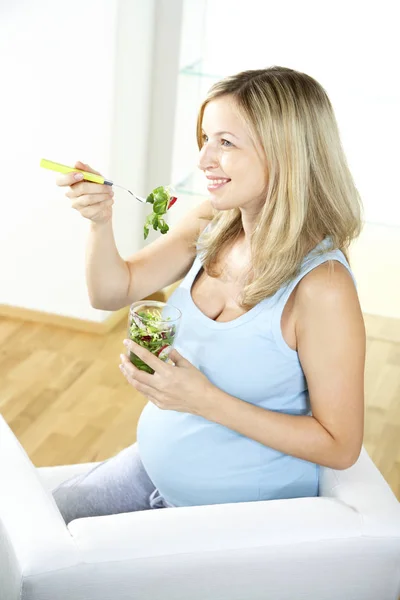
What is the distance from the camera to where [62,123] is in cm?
371

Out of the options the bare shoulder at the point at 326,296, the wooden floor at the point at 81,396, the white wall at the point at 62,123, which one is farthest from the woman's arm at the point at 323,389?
the white wall at the point at 62,123

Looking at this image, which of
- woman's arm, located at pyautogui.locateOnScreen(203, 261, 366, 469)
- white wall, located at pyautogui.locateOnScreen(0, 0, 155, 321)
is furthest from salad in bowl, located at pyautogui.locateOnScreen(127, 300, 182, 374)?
white wall, located at pyautogui.locateOnScreen(0, 0, 155, 321)

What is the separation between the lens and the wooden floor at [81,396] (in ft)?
10.4

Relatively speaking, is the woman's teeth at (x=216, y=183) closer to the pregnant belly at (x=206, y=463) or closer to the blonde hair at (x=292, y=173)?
the blonde hair at (x=292, y=173)

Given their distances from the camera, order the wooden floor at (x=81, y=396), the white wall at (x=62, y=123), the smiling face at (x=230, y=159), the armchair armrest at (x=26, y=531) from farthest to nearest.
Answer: the white wall at (x=62, y=123) < the wooden floor at (x=81, y=396) < the smiling face at (x=230, y=159) < the armchair armrest at (x=26, y=531)

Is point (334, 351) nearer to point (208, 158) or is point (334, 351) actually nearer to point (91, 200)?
point (208, 158)

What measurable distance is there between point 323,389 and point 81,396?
1.98 m

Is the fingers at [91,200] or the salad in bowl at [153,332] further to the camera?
the fingers at [91,200]

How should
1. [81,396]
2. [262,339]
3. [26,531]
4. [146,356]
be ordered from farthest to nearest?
[81,396] → [262,339] → [146,356] → [26,531]

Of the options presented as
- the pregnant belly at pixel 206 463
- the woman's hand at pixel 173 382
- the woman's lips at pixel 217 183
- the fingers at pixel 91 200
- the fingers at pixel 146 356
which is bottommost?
the pregnant belly at pixel 206 463

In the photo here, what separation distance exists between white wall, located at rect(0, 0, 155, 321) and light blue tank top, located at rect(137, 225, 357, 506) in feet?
6.84

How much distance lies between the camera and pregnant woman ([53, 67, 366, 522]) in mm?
1627

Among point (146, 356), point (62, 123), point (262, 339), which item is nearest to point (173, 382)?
point (146, 356)

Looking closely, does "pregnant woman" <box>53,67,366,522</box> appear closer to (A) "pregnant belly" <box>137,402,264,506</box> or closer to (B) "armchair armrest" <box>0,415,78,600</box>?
(A) "pregnant belly" <box>137,402,264,506</box>
